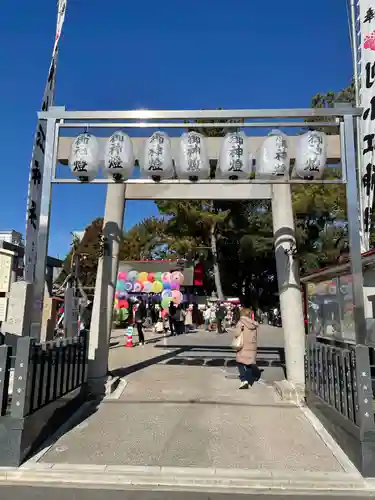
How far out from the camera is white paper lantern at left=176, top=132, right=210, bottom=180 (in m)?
6.10

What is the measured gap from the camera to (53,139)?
20.4ft

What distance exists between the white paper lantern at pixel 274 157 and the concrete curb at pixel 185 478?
12.8 ft

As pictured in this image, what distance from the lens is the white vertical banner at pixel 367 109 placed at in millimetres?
9702

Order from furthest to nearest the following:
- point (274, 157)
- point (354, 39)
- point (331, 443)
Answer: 1. point (354, 39)
2. point (274, 157)
3. point (331, 443)

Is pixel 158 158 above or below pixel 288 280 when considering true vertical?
above

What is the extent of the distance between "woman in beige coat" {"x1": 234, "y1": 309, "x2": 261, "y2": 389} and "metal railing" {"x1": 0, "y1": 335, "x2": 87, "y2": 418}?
123 inches

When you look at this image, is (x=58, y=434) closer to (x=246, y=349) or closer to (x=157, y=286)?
(x=246, y=349)

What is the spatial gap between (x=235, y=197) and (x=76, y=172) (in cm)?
342

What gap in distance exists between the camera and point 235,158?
19.9 ft

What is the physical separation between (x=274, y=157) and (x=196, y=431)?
399 cm

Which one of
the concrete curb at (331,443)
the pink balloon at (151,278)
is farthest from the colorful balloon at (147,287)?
the concrete curb at (331,443)

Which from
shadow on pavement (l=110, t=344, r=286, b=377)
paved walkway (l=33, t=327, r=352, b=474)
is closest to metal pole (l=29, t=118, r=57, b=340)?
paved walkway (l=33, t=327, r=352, b=474)

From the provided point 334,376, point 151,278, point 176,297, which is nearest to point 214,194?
point 334,376

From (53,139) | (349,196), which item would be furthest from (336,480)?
(53,139)
